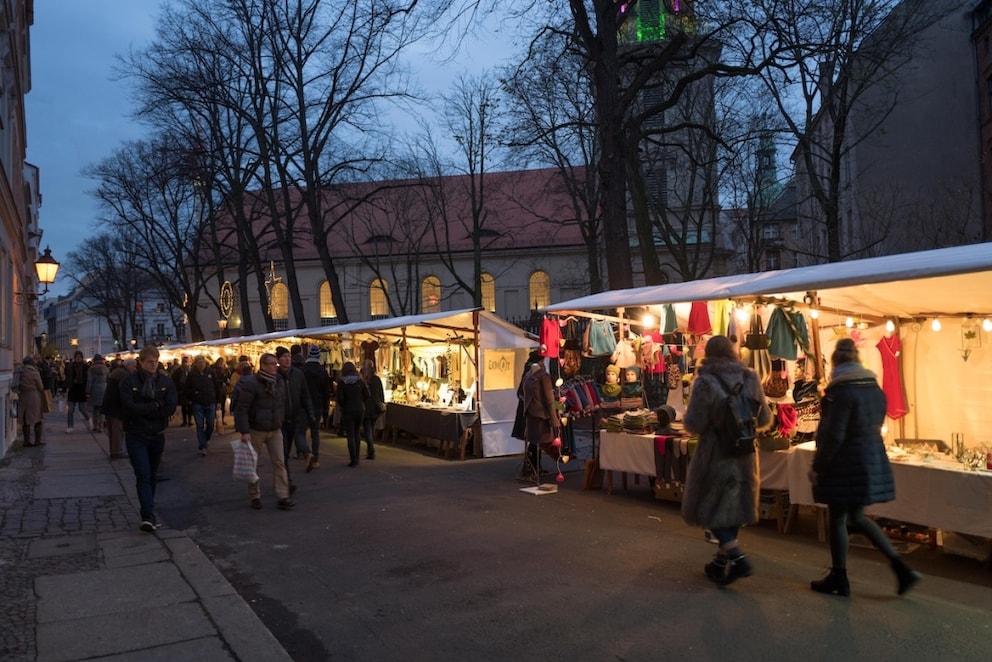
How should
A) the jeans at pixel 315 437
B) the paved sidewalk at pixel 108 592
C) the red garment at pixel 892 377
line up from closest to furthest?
the paved sidewalk at pixel 108 592
the red garment at pixel 892 377
the jeans at pixel 315 437

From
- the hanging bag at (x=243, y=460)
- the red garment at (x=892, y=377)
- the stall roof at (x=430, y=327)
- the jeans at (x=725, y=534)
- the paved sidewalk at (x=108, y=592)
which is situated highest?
the stall roof at (x=430, y=327)

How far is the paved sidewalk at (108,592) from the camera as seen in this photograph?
4703mm

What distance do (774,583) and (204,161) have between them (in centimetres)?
2710

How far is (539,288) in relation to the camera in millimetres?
48125

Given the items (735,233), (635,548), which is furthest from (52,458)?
(735,233)

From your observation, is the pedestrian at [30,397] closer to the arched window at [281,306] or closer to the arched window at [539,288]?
the arched window at [539,288]

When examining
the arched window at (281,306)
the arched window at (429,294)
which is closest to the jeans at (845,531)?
the arched window at (429,294)

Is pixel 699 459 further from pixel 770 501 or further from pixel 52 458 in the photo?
pixel 52 458

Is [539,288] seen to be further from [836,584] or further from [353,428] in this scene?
[836,584]

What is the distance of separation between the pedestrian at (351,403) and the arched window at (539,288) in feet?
114

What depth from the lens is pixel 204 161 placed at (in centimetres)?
2852

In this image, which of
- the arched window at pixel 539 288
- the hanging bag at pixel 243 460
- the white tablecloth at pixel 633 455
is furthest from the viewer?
the arched window at pixel 539 288

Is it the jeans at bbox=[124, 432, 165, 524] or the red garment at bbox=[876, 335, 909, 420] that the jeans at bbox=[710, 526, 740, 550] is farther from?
the jeans at bbox=[124, 432, 165, 524]

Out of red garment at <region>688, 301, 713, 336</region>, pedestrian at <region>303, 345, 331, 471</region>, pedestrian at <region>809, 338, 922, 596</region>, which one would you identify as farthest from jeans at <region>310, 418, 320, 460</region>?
pedestrian at <region>809, 338, 922, 596</region>
